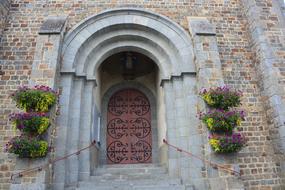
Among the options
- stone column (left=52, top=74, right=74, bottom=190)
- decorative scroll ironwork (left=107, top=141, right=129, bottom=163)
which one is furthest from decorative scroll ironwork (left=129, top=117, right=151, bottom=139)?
stone column (left=52, top=74, right=74, bottom=190)

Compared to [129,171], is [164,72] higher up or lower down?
higher up

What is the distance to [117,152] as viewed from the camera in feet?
28.0

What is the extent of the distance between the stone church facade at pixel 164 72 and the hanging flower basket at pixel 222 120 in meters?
0.41

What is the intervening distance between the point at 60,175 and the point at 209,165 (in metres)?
3.48

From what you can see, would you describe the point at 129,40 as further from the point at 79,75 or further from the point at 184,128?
the point at 184,128

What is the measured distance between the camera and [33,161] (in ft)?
18.0

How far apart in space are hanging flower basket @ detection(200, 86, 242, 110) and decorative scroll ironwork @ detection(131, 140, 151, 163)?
10.7 feet

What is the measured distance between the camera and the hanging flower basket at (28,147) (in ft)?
17.4

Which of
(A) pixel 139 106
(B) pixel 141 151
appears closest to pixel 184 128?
(B) pixel 141 151

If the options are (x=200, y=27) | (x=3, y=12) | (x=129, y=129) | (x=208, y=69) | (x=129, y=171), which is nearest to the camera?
(x=208, y=69)

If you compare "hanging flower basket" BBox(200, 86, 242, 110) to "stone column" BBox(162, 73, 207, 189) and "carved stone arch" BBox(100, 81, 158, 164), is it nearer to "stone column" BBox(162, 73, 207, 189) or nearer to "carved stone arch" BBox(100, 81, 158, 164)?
"stone column" BBox(162, 73, 207, 189)

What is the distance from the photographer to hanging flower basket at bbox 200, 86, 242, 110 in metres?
5.98

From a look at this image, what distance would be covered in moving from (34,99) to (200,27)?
16.0 ft

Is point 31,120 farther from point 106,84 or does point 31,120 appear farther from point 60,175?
point 106,84
